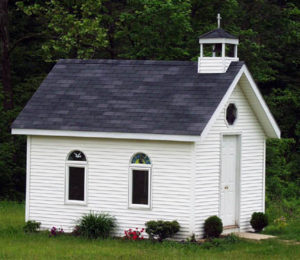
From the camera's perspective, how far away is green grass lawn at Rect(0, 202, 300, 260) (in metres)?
18.2

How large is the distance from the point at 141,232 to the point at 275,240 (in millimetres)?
3427

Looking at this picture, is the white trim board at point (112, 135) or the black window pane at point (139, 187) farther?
the black window pane at point (139, 187)

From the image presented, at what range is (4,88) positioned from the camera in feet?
115

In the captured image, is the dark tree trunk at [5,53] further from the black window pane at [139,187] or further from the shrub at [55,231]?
the black window pane at [139,187]

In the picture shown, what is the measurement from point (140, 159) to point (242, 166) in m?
2.94

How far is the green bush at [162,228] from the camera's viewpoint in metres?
19.7

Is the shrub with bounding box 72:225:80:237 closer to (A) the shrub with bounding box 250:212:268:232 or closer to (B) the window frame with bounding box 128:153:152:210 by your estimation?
(B) the window frame with bounding box 128:153:152:210

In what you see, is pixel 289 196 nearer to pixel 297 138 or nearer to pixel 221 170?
pixel 297 138

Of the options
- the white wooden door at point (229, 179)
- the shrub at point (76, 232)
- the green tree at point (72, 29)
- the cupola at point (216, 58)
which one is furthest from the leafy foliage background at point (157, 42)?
the shrub at point (76, 232)

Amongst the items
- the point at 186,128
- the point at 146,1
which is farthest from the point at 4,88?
the point at 186,128

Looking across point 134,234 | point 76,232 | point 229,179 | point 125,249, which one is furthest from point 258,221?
point 76,232

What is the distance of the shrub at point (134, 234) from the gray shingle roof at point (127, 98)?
8.20ft

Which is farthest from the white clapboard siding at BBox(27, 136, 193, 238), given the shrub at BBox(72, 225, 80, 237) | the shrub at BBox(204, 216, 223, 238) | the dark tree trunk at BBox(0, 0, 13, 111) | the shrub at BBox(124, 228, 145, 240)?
the dark tree trunk at BBox(0, 0, 13, 111)

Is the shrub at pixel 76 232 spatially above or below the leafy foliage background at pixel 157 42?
below
